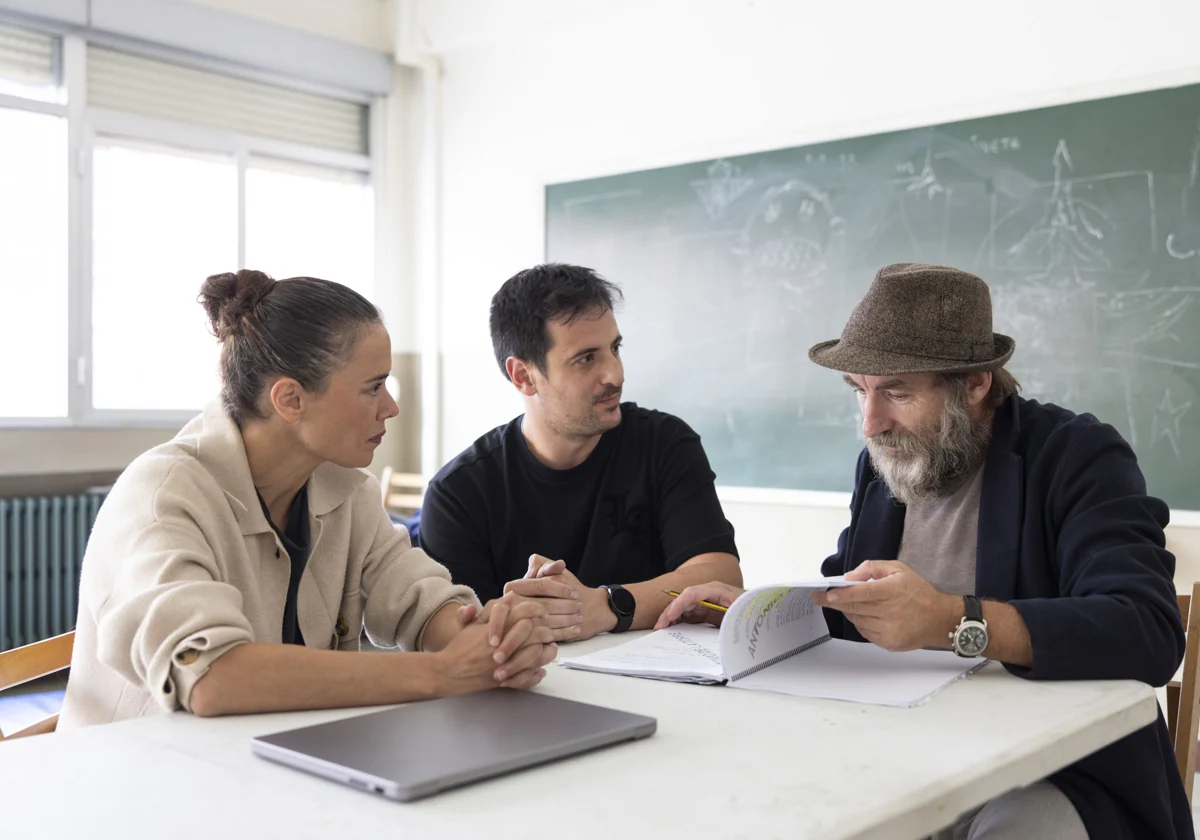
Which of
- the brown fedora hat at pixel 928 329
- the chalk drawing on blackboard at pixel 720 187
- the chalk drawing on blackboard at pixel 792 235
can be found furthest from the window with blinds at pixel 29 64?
the brown fedora hat at pixel 928 329

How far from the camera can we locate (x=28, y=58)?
15.5 ft

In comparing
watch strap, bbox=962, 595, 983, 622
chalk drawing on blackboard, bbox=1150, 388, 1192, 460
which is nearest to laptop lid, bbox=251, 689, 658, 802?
watch strap, bbox=962, 595, 983, 622

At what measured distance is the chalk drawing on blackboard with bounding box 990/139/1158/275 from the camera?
3.47 m

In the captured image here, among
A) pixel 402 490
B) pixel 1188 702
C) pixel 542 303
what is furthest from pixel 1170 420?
pixel 402 490

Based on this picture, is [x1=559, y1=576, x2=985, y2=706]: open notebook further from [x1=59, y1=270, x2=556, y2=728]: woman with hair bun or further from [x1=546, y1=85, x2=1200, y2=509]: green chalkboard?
[x1=546, y1=85, x2=1200, y2=509]: green chalkboard

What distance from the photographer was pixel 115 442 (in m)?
5.01

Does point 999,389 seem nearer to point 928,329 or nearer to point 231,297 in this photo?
point 928,329

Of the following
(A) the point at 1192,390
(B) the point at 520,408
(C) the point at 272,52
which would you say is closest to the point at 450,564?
(A) the point at 1192,390

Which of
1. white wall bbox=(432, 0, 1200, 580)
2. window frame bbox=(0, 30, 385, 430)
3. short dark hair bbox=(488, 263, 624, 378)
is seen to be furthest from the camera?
window frame bbox=(0, 30, 385, 430)

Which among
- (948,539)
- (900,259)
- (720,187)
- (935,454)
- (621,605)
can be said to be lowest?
(621,605)

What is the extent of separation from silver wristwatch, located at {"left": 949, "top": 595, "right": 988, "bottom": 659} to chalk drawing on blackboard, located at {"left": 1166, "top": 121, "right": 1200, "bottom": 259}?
2.44 metres

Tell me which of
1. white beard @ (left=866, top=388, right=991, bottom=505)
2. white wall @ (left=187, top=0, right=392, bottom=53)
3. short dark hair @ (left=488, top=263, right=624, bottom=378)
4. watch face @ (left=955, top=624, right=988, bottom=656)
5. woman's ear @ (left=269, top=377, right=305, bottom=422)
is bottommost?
watch face @ (left=955, top=624, right=988, bottom=656)

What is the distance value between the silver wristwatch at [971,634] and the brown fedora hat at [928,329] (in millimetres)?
424

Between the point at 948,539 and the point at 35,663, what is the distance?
139 centimetres
